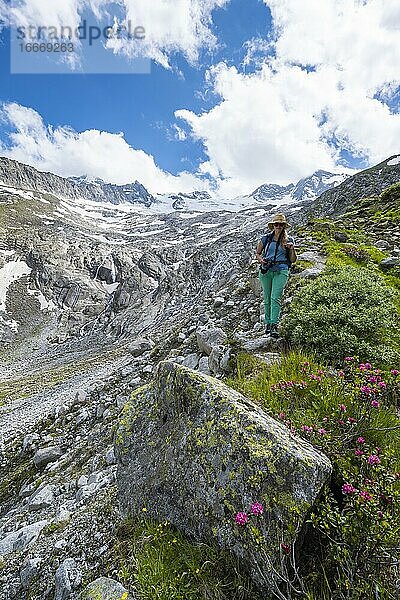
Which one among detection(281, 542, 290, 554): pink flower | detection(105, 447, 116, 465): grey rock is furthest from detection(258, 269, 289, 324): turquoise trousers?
detection(281, 542, 290, 554): pink flower

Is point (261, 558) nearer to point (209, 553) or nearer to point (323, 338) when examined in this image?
point (209, 553)

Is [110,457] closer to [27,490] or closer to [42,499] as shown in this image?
[42,499]

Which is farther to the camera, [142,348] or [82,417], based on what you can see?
[142,348]

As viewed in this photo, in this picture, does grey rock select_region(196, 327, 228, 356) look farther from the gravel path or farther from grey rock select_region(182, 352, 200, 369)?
the gravel path

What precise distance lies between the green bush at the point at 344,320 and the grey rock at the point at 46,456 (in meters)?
7.49

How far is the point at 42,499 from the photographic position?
277 inches

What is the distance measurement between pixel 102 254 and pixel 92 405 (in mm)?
117387

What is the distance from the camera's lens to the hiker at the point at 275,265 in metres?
7.97

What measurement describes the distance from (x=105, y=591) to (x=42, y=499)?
5011 millimetres

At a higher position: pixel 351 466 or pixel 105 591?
pixel 351 466

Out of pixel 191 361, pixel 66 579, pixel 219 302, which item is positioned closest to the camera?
pixel 66 579

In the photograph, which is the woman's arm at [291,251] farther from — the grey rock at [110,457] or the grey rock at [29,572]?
the grey rock at [29,572]

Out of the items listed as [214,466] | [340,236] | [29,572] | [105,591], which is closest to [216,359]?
[214,466]

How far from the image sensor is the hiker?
7973mm
